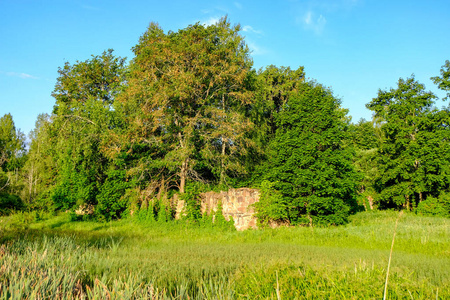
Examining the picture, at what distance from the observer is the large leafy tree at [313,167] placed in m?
14.5

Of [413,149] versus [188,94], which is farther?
[413,149]

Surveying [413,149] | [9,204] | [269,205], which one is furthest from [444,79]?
[9,204]

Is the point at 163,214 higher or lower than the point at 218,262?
higher

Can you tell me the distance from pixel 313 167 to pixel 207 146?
6.04 metres

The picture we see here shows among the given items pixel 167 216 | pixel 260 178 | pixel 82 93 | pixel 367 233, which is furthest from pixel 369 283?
pixel 82 93

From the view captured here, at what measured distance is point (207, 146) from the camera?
1689 centimetres

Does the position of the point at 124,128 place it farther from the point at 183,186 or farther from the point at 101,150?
the point at 183,186

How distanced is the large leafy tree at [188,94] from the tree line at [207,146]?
0.25ft

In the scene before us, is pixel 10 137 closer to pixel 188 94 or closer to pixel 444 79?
pixel 188 94

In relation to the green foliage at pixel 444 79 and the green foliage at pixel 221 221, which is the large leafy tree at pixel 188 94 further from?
the green foliage at pixel 444 79

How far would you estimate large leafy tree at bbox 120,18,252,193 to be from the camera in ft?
55.0

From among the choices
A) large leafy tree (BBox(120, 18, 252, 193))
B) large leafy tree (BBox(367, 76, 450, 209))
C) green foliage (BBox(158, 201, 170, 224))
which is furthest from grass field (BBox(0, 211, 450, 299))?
large leafy tree (BBox(367, 76, 450, 209))

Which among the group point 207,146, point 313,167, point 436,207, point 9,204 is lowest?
point 436,207

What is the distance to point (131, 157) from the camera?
1956 centimetres
